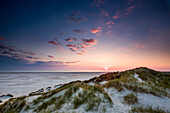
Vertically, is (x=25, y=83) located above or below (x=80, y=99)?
below

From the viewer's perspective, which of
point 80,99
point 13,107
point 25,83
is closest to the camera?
point 80,99

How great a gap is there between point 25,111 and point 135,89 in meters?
13.2

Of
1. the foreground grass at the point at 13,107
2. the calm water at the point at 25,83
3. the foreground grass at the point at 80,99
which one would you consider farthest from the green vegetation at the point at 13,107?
the calm water at the point at 25,83

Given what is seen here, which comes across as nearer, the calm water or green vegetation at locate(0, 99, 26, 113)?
green vegetation at locate(0, 99, 26, 113)

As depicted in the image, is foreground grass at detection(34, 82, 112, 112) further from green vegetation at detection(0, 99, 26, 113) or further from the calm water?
the calm water

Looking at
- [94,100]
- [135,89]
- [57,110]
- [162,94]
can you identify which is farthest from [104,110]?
[162,94]

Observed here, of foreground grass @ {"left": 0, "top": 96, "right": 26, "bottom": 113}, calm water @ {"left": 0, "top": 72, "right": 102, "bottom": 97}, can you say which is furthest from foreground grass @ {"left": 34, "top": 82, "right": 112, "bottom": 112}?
calm water @ {"left": 0, "top": 72, "right": 102, "bottom": 97}

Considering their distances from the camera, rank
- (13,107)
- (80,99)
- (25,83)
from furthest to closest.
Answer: (25,83)
(13,107)
(80,99)

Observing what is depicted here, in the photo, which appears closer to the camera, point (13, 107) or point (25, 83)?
point (13, 107)

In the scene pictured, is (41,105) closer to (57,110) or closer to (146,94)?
(57,110)

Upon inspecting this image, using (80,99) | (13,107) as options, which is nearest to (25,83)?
(13,107)

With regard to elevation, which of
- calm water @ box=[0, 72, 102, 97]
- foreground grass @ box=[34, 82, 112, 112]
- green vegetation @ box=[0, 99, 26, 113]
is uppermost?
foreground grass @ box=[34, 82, 112, 112]

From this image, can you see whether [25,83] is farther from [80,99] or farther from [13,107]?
[80,99]

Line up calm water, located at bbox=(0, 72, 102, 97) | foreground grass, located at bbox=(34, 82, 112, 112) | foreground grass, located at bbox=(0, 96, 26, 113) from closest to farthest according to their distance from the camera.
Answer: foreground grass, located at bbox=(34, 82, 112, 112)
foreground grass, located at bbox=(0, 96, 26, 113)
calm water, located at bbox=(0, 72, 102, 97)
